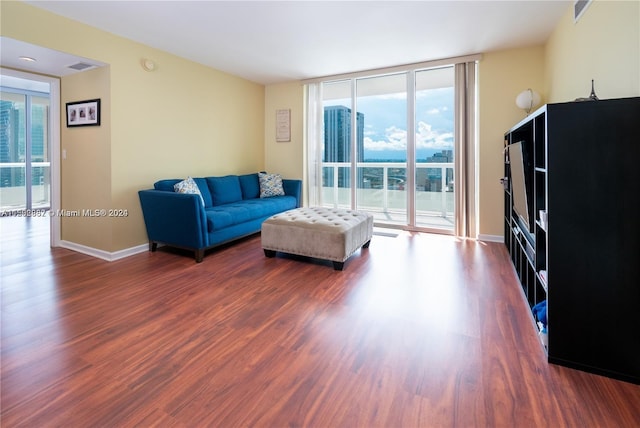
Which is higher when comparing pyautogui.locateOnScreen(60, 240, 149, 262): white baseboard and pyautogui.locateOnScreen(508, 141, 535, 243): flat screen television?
pyautogui.locateOnScreen(508, 141, 535, 243): flat screen television

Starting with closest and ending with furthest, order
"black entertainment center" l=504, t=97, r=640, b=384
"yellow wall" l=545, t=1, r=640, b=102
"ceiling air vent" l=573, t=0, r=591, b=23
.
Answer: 1. "black entertainment center" l=504, t=97, r=640, b=384
2. "yellow wall" l=545, t=1, r=640, b=102
3. "ceiling air vent" l=573, t=0, r=591, b=23

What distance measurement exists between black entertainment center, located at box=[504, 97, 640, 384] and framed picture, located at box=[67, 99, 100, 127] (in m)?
4.21

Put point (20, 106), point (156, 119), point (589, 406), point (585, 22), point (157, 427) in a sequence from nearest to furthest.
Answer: point (157, 427)
point (589, 406)
point (585, 22)
point (156, 119)
point (20, 106)

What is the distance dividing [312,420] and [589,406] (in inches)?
47.9

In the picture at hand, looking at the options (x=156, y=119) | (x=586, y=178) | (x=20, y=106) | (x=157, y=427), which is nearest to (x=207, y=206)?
(x=156, y=119)

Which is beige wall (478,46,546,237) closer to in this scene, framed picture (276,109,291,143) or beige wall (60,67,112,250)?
framed picture (276,109,291,143)

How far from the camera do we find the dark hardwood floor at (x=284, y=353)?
4.71 feet

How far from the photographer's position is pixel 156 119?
4.11 metres

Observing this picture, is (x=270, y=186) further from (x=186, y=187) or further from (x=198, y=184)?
(x=186, y=187)

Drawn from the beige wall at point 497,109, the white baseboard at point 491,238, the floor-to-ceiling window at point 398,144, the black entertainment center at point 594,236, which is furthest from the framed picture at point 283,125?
the black entertainment center at point 594,236

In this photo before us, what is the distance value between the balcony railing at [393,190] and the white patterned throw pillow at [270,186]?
815 millimetres

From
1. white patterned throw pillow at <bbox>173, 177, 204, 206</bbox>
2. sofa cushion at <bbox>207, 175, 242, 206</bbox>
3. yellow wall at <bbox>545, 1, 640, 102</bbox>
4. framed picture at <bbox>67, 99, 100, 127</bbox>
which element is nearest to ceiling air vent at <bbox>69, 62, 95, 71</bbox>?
framed picture at <bbox>67, 99, 100, 127</bbox>

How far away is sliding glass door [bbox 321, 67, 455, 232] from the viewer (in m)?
4.93

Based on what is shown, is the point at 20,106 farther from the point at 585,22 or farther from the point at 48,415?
the point at 585,22
